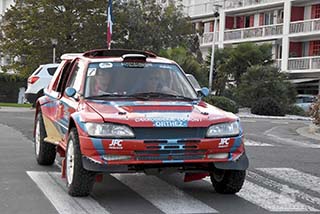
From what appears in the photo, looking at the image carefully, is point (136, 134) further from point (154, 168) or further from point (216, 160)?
point (216, 160)

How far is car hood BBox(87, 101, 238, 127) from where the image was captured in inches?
269

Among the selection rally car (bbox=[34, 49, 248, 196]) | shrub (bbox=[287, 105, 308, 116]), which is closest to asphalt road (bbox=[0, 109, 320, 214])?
rally car (bbox=[34, 49, 248, 196])

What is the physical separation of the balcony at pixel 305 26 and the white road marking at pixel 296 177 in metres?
34.0

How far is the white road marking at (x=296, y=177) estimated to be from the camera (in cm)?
878

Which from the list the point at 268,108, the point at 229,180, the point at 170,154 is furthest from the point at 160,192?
the point at 268,108

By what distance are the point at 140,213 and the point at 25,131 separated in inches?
388

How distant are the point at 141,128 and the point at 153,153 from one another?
0.32m

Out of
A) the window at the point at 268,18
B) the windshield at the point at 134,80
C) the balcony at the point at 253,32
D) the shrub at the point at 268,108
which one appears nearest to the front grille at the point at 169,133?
the windshield at the point at 134,80

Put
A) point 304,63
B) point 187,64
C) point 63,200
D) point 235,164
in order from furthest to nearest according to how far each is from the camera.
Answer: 1. point 304,63
2. point 187,64
3. point 235,164
4. point 63,200

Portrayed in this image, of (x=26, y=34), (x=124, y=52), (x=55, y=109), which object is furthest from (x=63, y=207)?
(x=26, y=34)

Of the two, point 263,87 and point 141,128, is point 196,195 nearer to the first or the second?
point 141,128

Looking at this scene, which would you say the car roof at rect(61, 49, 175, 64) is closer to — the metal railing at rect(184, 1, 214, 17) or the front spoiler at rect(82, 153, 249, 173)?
the front spoiler at rect(82, 153, 249, 173)

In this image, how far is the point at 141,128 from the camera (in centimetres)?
682

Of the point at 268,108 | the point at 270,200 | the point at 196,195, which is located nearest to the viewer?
the point at 270,200
